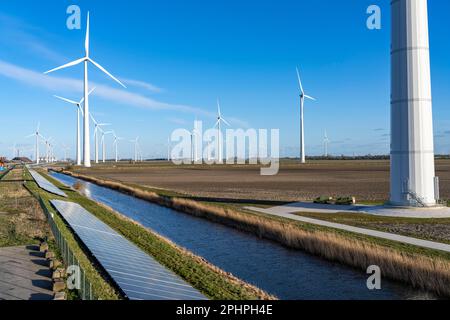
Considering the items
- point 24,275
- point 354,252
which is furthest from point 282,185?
point 24,275

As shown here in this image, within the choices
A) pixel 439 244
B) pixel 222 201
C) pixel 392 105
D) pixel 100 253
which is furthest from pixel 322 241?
pixel 222 201

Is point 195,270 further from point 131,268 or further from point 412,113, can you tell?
point 412,113

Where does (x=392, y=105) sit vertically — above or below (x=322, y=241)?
above

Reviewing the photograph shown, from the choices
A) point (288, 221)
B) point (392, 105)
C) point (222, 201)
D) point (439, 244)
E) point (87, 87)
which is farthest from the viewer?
point (87, 87)

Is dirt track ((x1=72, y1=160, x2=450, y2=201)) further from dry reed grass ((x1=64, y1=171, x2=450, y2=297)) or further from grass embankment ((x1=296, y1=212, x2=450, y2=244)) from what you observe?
dry reed grass ((x1=64, y1=171, x2=450, y2=297))

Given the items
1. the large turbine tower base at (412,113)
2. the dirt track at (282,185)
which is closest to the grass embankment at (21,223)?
the dirt track at (282,185)
